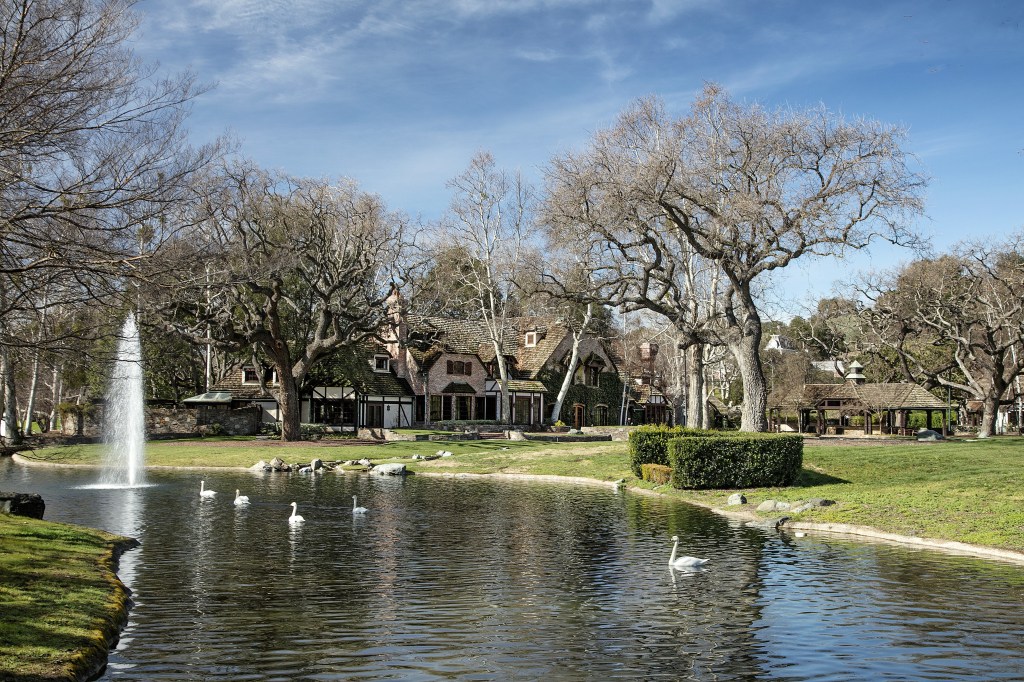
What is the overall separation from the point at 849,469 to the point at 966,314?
30035mm

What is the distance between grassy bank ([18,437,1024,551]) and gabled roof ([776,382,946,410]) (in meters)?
17.9

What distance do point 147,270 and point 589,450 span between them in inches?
1275

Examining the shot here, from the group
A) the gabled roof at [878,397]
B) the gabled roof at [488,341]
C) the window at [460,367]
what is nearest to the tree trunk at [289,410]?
the gabled roof at [488,341]

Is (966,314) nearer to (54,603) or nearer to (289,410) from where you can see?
(289,410)

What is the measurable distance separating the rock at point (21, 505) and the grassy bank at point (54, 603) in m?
2.62

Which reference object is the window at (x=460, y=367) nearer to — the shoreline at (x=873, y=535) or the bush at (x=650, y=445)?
the bush at (x=650, y=445)

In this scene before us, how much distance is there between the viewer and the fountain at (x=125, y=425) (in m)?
34.9

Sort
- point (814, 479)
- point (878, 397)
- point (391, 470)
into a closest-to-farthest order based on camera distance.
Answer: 1. point (814, 479)
2. point (391, 470)
3. point (878, 397)

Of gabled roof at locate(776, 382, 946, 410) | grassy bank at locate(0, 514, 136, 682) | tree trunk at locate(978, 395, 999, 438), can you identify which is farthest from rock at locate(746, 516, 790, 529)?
gabled roof at locate(776, 382, 946, 410)

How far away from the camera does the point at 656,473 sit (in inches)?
1294

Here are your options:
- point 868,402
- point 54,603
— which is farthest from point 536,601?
point 868,402

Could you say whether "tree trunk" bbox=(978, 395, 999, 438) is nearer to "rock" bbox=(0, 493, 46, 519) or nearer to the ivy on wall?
the ivy on wall

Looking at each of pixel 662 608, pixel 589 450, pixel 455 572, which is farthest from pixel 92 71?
pixel 589 450

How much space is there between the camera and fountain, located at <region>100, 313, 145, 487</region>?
1375 inches
